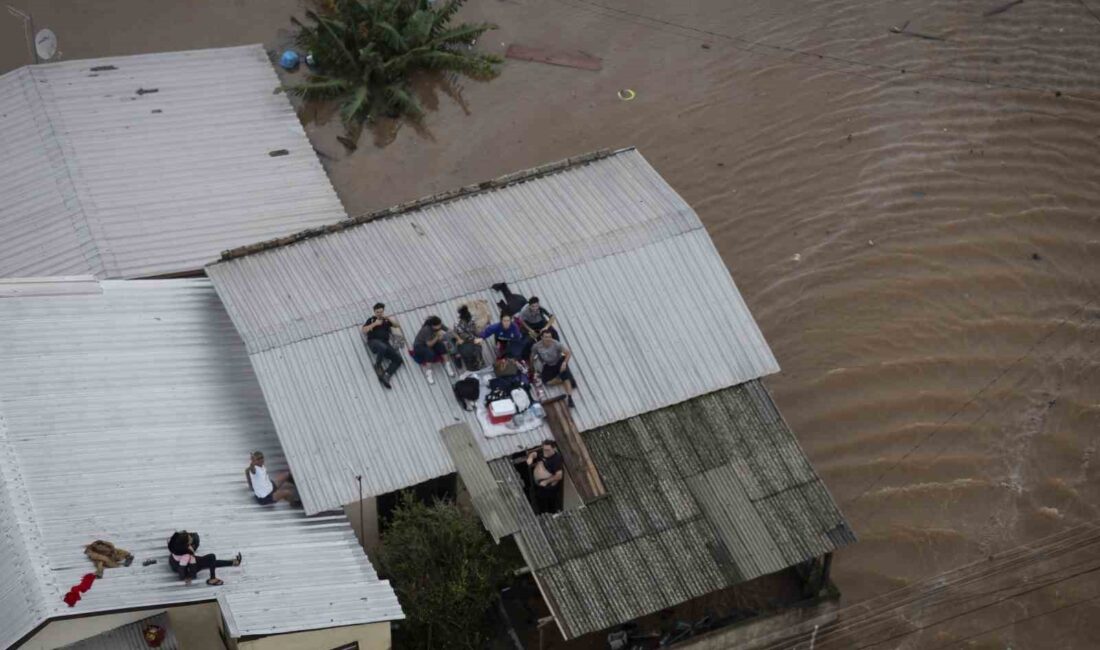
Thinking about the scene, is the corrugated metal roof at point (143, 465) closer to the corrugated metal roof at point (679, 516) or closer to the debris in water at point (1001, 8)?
the corrugated metal roof at point (679, 516)

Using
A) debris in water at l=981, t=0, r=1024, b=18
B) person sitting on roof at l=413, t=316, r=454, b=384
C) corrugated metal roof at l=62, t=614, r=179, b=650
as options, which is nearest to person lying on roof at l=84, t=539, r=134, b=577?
corrugated metal roof at l=62, t=614, r=179, b=650

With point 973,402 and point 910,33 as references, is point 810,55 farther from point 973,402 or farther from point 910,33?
point 973,402

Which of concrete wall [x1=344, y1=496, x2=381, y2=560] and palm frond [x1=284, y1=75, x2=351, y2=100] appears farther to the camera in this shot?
palm frond [x1=284, y1=75, x2=351, y2=100]

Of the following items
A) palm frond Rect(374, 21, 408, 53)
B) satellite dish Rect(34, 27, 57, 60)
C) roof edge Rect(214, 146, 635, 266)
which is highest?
satellite dish Rect(34, 27, 57, 60)

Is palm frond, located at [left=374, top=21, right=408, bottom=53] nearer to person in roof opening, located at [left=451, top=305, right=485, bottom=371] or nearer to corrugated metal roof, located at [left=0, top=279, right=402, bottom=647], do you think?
corrugated metal roof, located at [left=0, top=279, right=402, bottom=647]

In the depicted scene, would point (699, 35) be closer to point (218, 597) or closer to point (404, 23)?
point (404, 23)

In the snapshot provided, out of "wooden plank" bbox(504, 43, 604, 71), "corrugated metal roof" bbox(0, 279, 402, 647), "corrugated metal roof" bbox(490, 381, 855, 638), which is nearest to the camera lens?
"corrugated metal roof" bbox(0, 279, 402, 647)

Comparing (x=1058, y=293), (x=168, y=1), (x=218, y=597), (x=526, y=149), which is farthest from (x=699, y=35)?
(x=218, y=597)
